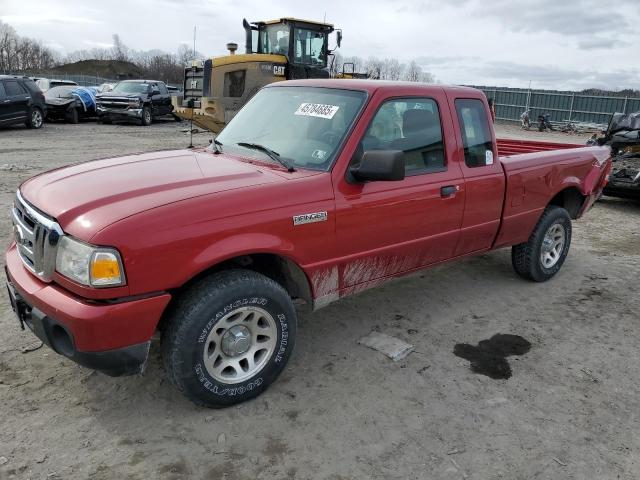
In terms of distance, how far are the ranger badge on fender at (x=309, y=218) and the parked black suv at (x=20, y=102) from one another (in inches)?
635

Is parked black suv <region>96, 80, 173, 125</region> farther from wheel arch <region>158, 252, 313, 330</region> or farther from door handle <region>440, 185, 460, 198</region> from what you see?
wheel arch <region>158, 252, 313, 330</region>

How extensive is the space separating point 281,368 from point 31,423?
142cm

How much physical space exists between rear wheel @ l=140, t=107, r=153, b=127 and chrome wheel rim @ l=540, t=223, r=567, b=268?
1880cm

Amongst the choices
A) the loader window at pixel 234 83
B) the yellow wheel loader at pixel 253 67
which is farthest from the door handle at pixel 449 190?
the loader window at pixel 234 83

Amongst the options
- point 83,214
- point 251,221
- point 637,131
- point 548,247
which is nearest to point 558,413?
point 251,221

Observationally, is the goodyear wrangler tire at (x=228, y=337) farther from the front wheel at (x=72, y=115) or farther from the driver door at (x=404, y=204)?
the front wheel at (x=72, y=115)

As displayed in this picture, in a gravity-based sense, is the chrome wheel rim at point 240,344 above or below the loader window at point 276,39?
below

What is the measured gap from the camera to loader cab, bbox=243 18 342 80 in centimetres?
1370

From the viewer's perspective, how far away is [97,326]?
256 centimetres

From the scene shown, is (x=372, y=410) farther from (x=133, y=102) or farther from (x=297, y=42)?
(x=133, y=102)

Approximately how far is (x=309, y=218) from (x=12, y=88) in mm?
16516

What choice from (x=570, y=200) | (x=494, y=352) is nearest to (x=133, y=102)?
(x=570, y=200)

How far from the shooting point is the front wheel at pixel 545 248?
514 centimetres

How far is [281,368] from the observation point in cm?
330
